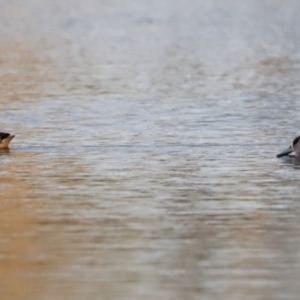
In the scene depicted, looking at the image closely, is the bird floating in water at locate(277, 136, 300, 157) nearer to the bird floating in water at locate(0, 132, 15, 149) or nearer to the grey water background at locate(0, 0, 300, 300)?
the grey water background at locate(0, 0, 300, 300)

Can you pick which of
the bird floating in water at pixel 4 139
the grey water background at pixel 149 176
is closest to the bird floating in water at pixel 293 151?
the grey water background at pixel 149 176

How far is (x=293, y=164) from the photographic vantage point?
49.6 ft

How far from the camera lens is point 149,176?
46.7 feet

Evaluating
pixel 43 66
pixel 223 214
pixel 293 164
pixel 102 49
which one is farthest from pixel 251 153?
pixel 102 49

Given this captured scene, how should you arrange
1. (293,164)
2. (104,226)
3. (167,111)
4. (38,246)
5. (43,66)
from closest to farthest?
(38,246) < (104,226) < (293,164) < (167,111) < (43,66)

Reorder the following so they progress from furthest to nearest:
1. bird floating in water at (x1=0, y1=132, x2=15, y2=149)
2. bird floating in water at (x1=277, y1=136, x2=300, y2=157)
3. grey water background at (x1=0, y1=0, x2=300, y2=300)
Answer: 1. bird floating in water at (x1=0, y1=132, x2=15, y2=149)
2. bird floating in water at (x1=277, y1=136, x2=300, y2=157)
3. grey water background at (x1=0, y1=0, x2=300, y2=300)

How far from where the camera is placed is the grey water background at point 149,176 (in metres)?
9.57

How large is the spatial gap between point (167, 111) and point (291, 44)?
1756cm

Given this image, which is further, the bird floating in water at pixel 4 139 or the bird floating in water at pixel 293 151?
the bird floating in water at pixel 4 139

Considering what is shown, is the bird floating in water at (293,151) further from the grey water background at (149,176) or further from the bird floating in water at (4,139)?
the bird floating in water at (4,139)

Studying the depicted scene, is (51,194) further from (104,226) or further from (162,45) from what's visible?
(162,45)

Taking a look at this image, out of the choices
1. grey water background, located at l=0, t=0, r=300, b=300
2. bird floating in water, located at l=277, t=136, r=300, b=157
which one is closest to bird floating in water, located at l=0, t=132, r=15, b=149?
grey water background, located at l=0, t=0, r=300, b=300

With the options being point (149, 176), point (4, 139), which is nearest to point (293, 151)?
point (149, 176)

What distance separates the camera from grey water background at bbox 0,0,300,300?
9.57 metres
